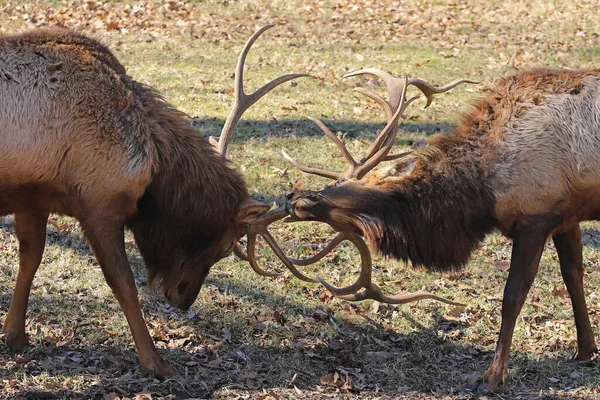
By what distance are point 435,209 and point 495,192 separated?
1.38 feet

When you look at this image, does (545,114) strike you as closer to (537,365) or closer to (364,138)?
(537,365)

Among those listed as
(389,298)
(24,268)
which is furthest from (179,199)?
(389,298)

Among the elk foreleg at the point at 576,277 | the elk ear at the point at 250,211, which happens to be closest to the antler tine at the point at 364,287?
the elk ear at the point at 250,211

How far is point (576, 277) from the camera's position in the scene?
21.3 ft

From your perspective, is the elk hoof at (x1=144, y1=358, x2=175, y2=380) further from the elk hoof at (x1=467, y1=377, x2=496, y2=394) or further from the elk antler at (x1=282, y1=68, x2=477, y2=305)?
the elk hoof at (x1=467, y1=377, x2=496, y2=394)

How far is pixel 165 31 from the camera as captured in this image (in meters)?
15.7

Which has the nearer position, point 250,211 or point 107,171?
point 107,171

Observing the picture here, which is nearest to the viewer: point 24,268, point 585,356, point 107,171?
point 107,171

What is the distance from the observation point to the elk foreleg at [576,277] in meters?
6.44

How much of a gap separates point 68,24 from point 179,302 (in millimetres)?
10901

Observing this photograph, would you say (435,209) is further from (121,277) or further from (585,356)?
(121,277)

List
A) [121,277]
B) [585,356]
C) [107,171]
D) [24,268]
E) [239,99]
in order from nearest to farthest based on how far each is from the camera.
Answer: [107,171]
[121,277]
[24,268]
[585,356]
[239,99]

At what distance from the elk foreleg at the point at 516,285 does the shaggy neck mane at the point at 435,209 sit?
282mm

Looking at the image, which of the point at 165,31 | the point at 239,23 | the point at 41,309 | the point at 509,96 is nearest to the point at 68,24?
the point at 165,31
